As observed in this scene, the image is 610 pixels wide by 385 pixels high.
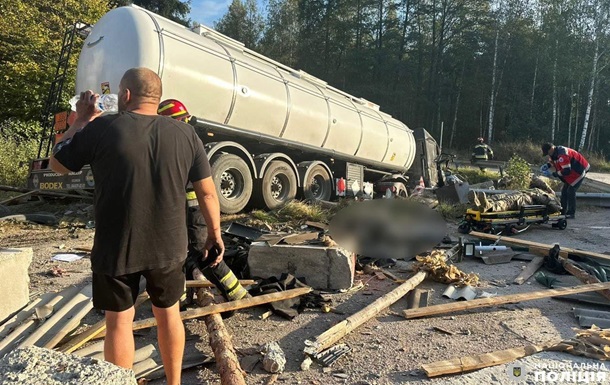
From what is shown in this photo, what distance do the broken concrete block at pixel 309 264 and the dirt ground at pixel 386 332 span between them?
0.65 feet

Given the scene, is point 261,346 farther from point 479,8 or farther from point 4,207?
point 479,8

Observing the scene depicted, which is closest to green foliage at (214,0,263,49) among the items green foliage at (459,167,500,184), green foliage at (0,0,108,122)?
green foliage at (0,0,108,122)

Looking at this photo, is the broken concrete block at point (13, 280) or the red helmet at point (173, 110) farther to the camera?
the red helmet at point (173, 110)

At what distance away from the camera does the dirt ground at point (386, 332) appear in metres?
2.50

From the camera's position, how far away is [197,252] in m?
3.41

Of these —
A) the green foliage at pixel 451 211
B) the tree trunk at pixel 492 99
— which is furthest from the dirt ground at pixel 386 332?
the tree trunk at pixel 492 99

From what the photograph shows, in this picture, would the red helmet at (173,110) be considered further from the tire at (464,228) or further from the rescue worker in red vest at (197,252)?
the tire at (464,228)

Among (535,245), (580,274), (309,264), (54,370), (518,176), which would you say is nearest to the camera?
(54,370)

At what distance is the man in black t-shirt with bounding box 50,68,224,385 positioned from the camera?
187 cm

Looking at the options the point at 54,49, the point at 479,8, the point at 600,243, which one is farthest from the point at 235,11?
the point at 600,243

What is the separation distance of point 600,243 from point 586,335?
4827 mm

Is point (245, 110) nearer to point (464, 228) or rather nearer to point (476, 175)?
point (464, 228)

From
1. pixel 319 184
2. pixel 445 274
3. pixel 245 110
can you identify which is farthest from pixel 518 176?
pixel 445 274

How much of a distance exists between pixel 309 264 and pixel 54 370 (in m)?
2.83
